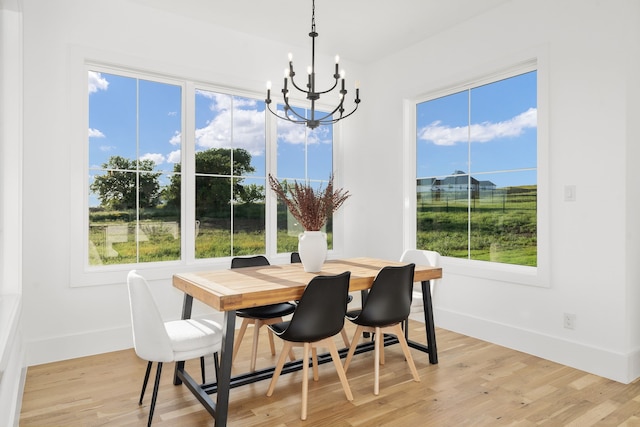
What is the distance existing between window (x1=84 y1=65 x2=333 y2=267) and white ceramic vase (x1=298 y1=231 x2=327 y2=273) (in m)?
1.47

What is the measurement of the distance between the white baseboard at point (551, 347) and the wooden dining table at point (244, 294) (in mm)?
821

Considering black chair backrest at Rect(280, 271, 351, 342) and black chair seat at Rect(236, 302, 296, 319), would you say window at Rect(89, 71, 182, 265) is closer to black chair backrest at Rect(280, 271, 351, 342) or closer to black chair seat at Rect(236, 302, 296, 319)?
black chair seat at Rect(236, 302, 296, 319)

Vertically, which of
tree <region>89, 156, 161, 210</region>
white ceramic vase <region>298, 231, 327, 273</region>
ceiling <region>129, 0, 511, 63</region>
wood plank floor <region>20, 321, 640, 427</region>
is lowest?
wood plank floor <region>20, 321, 640, 427</region>

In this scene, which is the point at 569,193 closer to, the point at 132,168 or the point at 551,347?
the point at 551,347

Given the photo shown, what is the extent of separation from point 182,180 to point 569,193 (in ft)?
10.7

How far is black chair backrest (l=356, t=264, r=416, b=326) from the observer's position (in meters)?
2.61

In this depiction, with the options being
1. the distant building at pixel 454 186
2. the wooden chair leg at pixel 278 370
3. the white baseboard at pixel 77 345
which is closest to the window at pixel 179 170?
the white baseboard at pixel 77 345

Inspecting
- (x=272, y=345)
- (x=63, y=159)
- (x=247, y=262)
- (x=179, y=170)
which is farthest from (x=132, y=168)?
(x=272, y=345)

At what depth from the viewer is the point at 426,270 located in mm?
3061

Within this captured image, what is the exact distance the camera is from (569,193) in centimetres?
309

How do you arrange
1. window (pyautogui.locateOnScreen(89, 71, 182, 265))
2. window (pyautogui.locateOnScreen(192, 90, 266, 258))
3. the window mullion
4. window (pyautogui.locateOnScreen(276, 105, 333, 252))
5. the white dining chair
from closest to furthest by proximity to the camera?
the white dining chair
window (pyautogui.locateOnScreen(89, 71, 182, 265))
the window mullion
window (pyautogui.locateOnScreen(192, 90, 266, 258))
window (pyautogui.locateOnScreen(276, 105, 333, 252))

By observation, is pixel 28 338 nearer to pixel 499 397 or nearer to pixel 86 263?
pixel 86 263

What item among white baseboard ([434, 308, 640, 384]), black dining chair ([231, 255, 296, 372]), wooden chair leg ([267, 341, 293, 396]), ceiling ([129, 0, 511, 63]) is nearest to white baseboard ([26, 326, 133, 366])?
black dining chair ([231, 255, 296, 372])

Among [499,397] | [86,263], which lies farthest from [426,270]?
[86,263]
